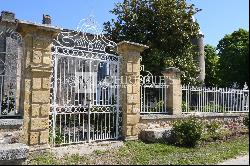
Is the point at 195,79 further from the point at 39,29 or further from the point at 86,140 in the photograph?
the point at 39,29

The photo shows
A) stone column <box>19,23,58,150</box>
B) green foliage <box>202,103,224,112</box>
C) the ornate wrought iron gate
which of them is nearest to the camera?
stone column <box>19,23,58,150</box>

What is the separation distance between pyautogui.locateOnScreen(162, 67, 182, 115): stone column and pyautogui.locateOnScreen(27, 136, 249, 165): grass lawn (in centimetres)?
184

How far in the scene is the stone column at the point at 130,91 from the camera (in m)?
8.30

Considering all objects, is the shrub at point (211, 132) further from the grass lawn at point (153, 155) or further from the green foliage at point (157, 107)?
the green foliage at point (157, 107)

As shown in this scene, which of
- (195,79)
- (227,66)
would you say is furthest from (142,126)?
(227,66)

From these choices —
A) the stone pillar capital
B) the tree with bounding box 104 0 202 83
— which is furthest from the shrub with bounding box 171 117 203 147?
the tree with bounding box 104 0 202 83

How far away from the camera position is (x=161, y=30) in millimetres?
14953

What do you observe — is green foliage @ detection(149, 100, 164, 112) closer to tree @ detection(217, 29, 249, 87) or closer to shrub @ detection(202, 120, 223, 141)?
shrub @ detection(202, 120, 223, 141)

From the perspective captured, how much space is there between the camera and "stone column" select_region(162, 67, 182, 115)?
961 centimetres

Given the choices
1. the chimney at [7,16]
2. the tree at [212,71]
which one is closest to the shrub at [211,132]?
the chimney at [7,16]

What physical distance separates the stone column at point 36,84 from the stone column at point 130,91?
2.20 metres

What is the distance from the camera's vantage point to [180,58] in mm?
15172

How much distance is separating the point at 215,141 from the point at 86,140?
12.4 feet

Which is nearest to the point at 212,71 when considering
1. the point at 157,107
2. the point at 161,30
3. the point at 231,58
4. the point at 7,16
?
the point at 231,58
